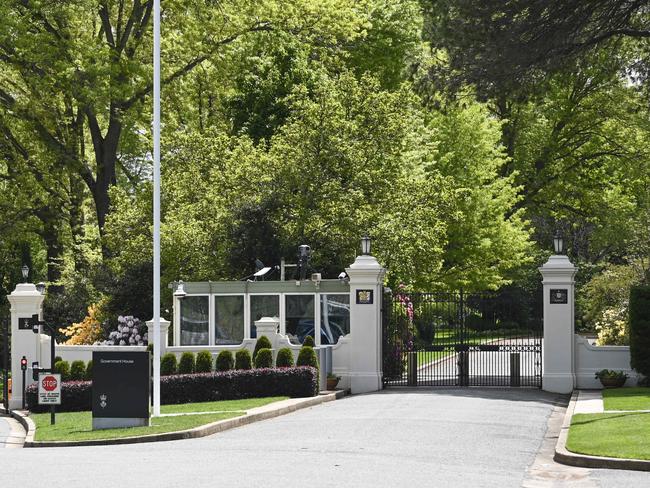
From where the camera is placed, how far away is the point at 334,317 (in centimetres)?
3381

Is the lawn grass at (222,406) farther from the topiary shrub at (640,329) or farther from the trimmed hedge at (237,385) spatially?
the topiary shrub at (640,329)

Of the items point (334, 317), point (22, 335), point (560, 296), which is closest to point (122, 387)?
point (22, 335)

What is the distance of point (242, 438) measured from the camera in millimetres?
20031

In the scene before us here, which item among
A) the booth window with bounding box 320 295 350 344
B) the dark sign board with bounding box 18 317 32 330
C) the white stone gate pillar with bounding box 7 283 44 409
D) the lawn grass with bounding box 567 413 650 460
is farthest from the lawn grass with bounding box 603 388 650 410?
the white stone gate pillar with bounding box 7 283 44 409

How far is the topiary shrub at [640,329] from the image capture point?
29406 millimetres

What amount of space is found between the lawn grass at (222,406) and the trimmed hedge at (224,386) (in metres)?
0.52

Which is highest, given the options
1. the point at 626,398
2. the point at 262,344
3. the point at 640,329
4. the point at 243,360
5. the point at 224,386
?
the point at 640,329

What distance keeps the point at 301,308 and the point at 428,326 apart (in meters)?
3.82

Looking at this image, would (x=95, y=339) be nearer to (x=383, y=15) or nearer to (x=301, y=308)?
(x=301, y=308)

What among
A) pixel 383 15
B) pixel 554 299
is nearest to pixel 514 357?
pixel 554 299

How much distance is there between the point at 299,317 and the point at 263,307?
102cm

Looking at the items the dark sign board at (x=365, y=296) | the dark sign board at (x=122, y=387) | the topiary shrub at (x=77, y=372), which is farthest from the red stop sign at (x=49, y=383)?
the dark sign board at (x=365, y=296)

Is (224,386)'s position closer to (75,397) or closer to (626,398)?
(75,397)

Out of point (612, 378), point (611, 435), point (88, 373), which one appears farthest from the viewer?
point (88, 373)
